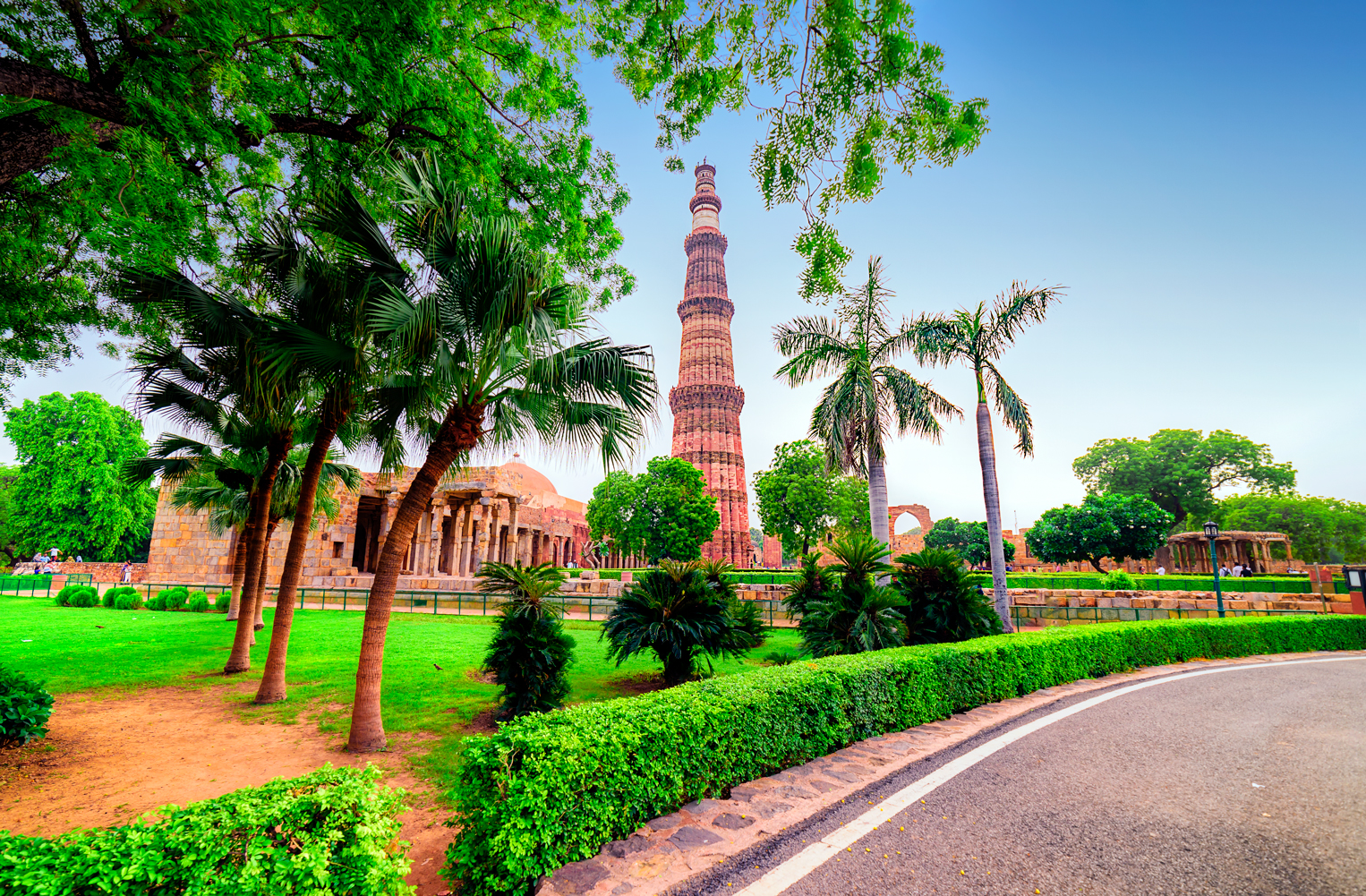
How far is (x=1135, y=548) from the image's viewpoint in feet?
110

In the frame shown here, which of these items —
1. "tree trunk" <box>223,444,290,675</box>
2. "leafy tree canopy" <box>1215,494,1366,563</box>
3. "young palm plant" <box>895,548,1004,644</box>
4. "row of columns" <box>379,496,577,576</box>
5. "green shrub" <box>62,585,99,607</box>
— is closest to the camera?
"young palm plant" <box>895,548,1004,644</box>

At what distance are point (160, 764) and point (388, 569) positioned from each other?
265cm

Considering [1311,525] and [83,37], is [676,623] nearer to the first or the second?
[83,37]

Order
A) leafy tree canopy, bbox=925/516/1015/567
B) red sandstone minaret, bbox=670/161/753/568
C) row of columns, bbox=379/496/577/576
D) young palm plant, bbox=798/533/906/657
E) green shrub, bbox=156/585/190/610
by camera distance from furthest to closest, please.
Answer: red sandstone minaret, bbox=670/161/753/568 → leafy tree canopy, bbox=925/516/1015/567 → row of columns, bbox=379/496/577/576 → green shrub, bbox=156/585/190/610 → young palm plant, bbox=798/533/906/657

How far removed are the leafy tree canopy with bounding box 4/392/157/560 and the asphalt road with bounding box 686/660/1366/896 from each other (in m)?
44.8

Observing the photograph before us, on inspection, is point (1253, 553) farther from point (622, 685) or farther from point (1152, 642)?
point (622, 685)

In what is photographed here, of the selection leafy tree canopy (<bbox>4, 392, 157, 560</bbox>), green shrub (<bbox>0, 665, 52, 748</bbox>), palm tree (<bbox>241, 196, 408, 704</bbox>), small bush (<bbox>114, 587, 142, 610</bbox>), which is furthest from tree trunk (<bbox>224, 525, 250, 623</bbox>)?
leafy tree canopy (<bbox>4, 392, 157, 560</bbox>)

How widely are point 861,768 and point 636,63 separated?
7.43 metres

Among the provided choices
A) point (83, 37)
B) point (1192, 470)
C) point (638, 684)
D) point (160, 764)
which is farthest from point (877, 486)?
point (1192, 470)

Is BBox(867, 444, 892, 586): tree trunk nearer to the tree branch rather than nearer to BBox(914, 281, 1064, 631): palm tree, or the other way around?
BBox(914, 281, 1064, 631): palm tree

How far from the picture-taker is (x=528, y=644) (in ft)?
21.0

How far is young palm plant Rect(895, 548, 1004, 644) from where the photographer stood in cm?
894

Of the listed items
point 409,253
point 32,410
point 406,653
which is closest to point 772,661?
point 406,653

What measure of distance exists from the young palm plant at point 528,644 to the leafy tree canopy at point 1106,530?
37.0 m
